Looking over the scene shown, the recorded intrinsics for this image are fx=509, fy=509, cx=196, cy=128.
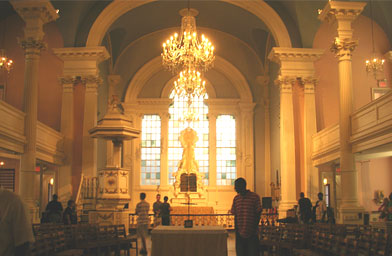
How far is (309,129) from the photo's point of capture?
17359 millimetres

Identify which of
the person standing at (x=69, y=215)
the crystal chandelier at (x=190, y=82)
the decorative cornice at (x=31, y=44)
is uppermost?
the decorative cornice at (x=31, y=44)

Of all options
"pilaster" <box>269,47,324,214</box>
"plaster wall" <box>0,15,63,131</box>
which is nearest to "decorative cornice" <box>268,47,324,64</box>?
"pilaster" <box>269,47,324,214</box>

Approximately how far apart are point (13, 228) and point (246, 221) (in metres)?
3.77

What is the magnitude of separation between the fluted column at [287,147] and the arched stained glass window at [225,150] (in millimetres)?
6393

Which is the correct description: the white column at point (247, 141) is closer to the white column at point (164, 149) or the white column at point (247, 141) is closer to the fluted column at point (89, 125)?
the white column at point (164, 149)

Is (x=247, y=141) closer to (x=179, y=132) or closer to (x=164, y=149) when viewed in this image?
(x=179, y=132)

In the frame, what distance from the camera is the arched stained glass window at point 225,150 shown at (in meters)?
23.6

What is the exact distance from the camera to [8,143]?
12.7 m

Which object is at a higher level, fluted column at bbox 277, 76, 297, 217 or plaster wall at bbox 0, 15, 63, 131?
plaster wall at bbox 0, 15, 63, 131

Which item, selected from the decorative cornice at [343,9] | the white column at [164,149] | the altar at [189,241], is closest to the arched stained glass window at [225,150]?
the white column at [164,149]

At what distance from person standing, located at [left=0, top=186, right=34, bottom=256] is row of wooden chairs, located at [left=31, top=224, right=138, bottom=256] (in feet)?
10.2

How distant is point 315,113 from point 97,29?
8069mm

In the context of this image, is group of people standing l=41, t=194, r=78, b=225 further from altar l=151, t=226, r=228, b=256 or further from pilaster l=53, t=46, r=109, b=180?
altar l=151, t=226, r=228, b=256

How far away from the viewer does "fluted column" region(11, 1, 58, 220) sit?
13.4 m
